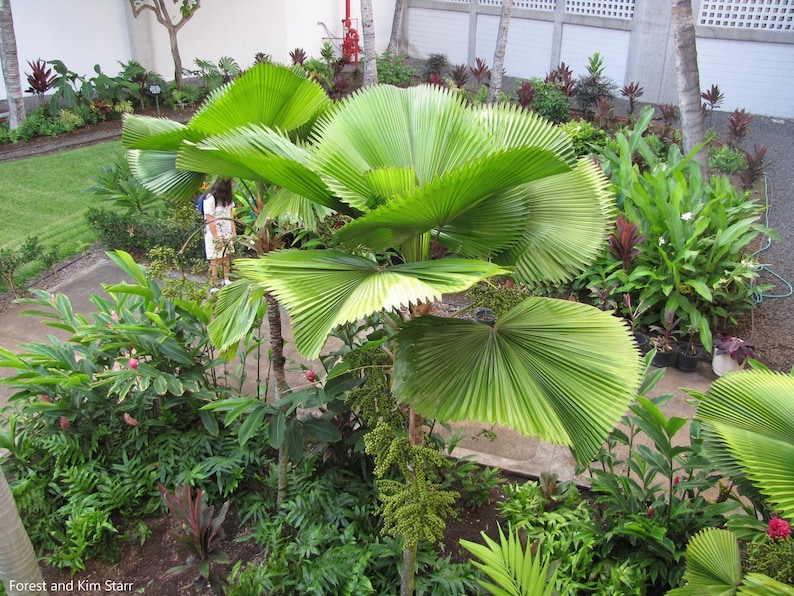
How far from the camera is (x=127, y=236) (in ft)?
22.8

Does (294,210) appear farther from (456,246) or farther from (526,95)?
(526,95)

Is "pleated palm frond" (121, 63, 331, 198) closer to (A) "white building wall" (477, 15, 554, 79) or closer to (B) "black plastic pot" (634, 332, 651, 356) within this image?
(B) "black plastic pot" (634, 332, 651, 356)

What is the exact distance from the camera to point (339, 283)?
2141mm

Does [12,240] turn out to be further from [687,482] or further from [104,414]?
[687,482]

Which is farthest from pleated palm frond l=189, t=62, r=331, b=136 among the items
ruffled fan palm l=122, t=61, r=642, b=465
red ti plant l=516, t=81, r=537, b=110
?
red ti plant l=516, t=81, r=537, b=110

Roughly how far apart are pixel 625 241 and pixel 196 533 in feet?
13.4

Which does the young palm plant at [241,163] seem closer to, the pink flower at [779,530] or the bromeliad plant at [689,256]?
the pink flower at [779,530]

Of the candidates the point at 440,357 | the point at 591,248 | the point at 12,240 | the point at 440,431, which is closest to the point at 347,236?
the point at 440,357

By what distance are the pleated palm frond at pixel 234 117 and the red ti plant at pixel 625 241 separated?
3.25m

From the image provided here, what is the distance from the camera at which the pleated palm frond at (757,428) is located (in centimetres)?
215

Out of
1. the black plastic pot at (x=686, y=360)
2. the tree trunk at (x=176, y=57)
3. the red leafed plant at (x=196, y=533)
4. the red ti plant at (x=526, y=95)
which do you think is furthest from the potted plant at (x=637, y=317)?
the tree trunk at (x=176, y=57)

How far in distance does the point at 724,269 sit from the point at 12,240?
21.9 ft

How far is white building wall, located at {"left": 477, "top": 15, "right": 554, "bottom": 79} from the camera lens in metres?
14.6

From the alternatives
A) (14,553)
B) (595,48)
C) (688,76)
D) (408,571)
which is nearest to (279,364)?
(408,571)
